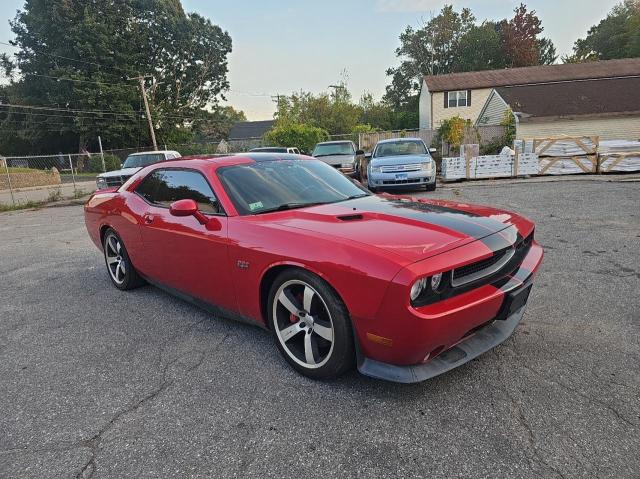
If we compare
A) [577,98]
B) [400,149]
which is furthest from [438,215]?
[577,98]

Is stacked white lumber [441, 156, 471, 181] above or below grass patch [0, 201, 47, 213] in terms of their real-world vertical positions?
above

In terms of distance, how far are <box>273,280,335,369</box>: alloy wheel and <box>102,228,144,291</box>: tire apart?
242 cm

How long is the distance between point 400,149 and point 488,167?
3862mm

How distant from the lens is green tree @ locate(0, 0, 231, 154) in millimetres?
37156

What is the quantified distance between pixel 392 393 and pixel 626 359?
1.56 meters

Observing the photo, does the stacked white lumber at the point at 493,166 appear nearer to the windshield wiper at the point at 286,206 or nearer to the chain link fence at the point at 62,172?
the chain link fence at the point at 62,172

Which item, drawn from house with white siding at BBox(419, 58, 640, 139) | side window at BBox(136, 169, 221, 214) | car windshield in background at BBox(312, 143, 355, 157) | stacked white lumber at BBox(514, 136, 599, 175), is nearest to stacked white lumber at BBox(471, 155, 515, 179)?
stacked white lumber at BBox(514, 136, 599, 175)

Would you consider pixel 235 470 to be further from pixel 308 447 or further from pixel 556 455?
pixel 556 455

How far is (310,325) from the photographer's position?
2631 millimetres

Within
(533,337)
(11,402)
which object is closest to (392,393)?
(533,337)

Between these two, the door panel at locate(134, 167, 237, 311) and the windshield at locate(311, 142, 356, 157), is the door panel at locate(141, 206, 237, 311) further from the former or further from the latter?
the windshield at locate(311, 142, 356, 157)

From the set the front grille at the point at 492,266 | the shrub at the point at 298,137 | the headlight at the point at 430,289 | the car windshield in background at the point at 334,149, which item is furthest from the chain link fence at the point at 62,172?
the headlight at the point at 430,289

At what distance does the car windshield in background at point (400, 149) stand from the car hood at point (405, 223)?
371 inches

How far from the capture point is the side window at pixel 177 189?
132 inches
